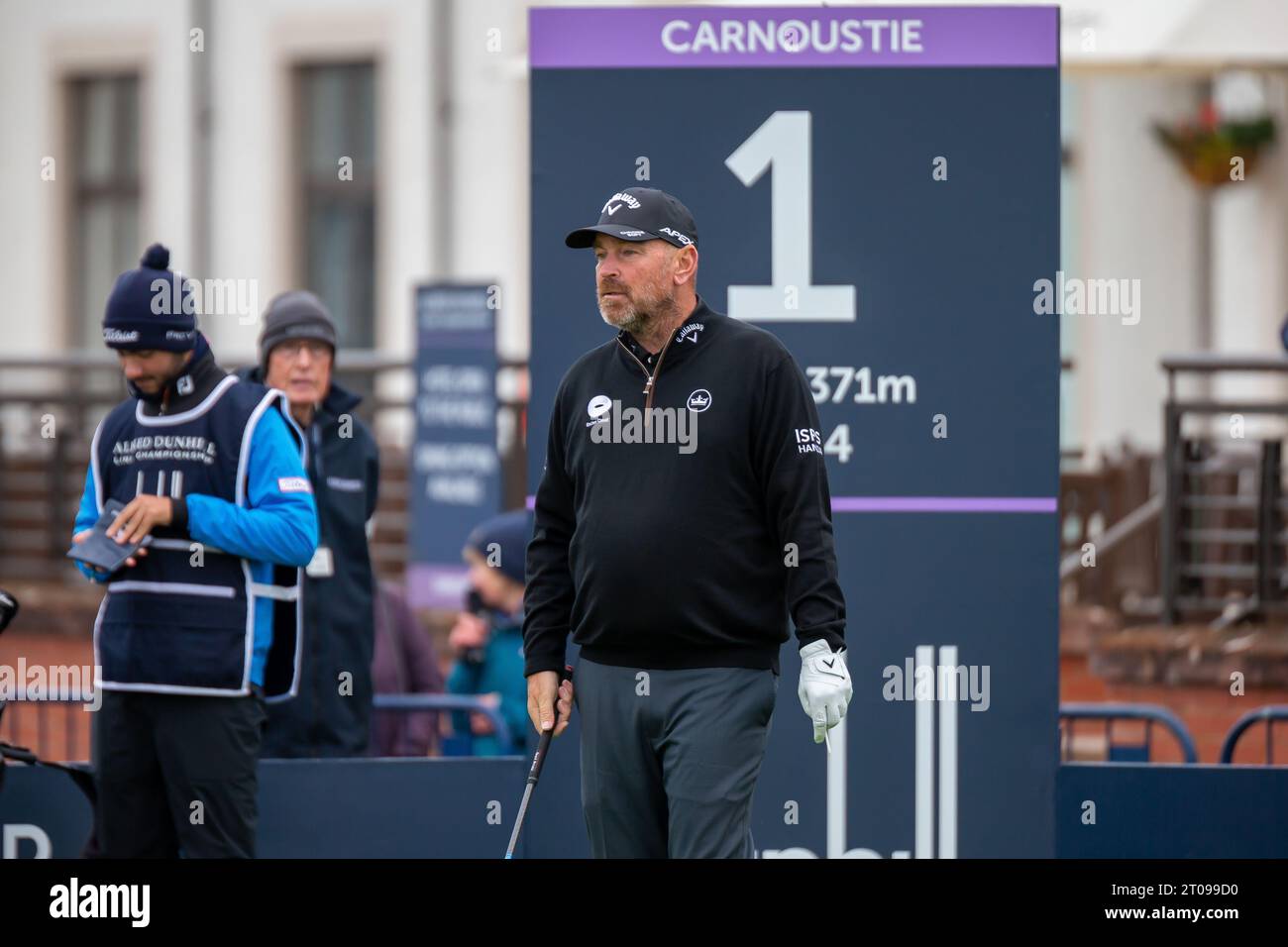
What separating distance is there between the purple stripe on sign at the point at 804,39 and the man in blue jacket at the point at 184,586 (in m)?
1.29

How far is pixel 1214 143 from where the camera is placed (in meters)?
15.6

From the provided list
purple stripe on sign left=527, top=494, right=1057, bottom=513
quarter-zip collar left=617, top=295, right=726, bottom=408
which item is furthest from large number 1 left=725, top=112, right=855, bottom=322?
quarter-zip collar left=617, top=295, right=726, bottom=408

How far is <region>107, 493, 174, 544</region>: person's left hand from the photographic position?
5.33m

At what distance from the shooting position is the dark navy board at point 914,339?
5.76 m

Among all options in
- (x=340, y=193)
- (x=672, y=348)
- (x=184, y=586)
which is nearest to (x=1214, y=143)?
(x=340, y=193)

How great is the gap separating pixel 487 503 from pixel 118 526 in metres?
6.30

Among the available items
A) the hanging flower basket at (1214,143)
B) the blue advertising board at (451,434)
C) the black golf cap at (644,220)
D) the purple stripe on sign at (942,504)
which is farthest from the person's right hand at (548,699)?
the hanging flower basket at (1214,143)

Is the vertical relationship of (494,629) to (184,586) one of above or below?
below

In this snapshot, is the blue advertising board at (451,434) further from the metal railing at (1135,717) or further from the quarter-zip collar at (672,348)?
the quarter-zip collar at (672,348)

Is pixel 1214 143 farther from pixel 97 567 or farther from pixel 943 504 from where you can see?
pixel 97 567

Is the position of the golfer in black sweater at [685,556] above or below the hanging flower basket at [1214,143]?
below

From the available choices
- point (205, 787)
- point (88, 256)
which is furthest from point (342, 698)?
point (88, 256)

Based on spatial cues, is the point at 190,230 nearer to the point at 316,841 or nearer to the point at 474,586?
the point at 474,586

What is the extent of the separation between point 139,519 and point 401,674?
2271mm
